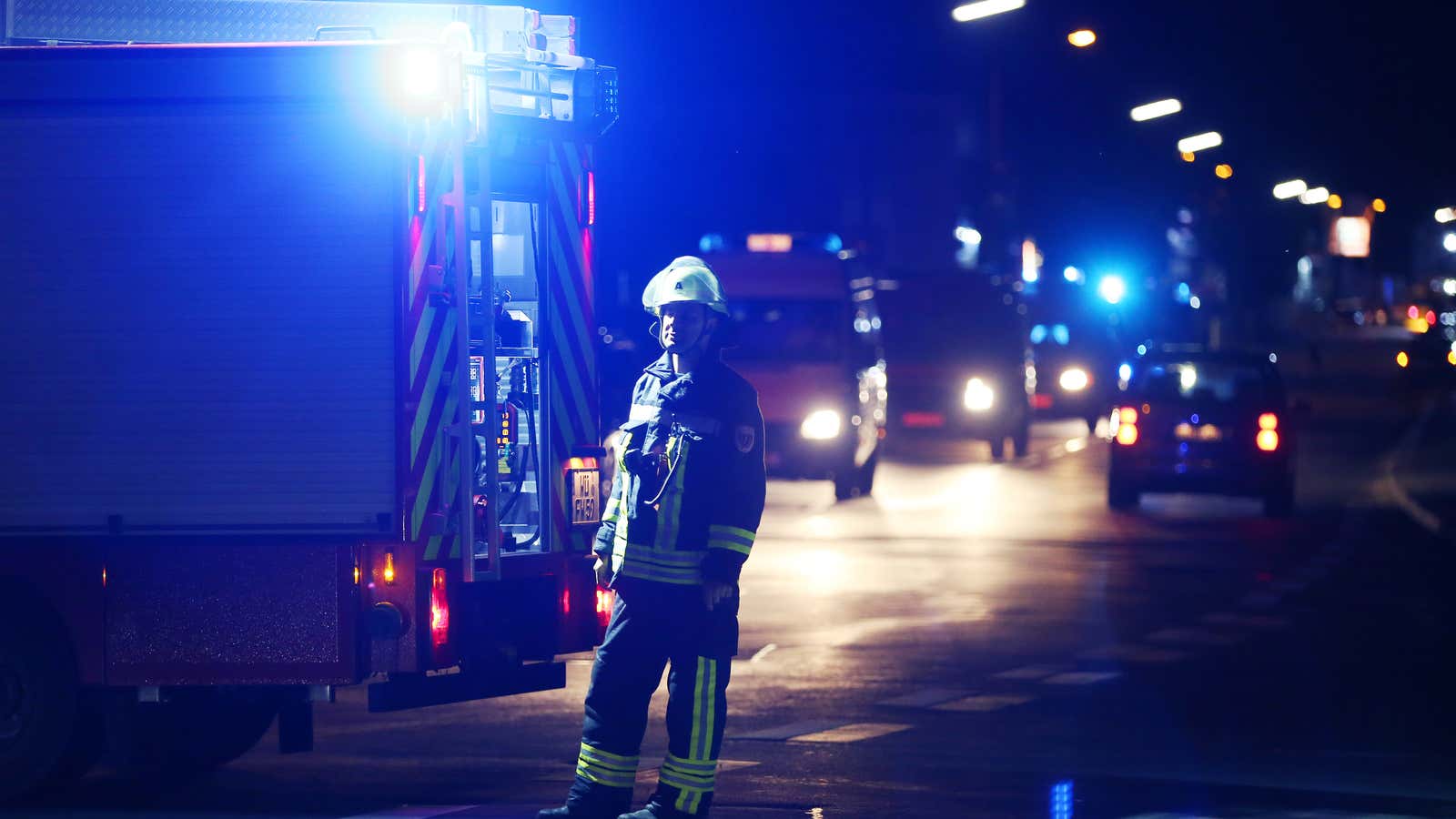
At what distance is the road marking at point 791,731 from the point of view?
9922 millimetres

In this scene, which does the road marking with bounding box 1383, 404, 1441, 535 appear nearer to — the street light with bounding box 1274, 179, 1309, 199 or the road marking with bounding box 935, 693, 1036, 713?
the road marking with bounding box 935, 693, 1036, 713

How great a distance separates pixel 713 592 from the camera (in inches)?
284

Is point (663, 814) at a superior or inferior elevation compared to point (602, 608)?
inferior

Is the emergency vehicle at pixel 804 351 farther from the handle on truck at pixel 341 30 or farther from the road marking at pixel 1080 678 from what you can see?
the handle on truck at pixel 341 30

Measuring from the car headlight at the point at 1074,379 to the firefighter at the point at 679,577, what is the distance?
34658mm

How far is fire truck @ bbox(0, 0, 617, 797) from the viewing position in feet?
26.1

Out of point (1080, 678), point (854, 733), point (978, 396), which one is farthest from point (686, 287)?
point (978, 396)

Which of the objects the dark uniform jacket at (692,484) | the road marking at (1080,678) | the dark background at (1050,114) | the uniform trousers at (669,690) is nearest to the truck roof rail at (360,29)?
the dark uniform jacket at (692,484)

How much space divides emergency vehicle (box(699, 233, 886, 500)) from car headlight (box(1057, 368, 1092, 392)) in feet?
59.3

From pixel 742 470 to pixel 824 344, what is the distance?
1626 centimetres

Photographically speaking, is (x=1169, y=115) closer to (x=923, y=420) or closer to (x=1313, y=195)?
(x=923, y=420)

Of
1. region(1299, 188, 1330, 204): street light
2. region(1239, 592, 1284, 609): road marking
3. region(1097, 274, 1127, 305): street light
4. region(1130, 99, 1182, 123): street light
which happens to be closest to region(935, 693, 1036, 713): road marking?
region(1239, 592, 1284, 609): road marking

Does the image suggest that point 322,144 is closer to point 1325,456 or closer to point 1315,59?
point 1325,456

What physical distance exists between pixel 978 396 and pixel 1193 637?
64.8 ft
